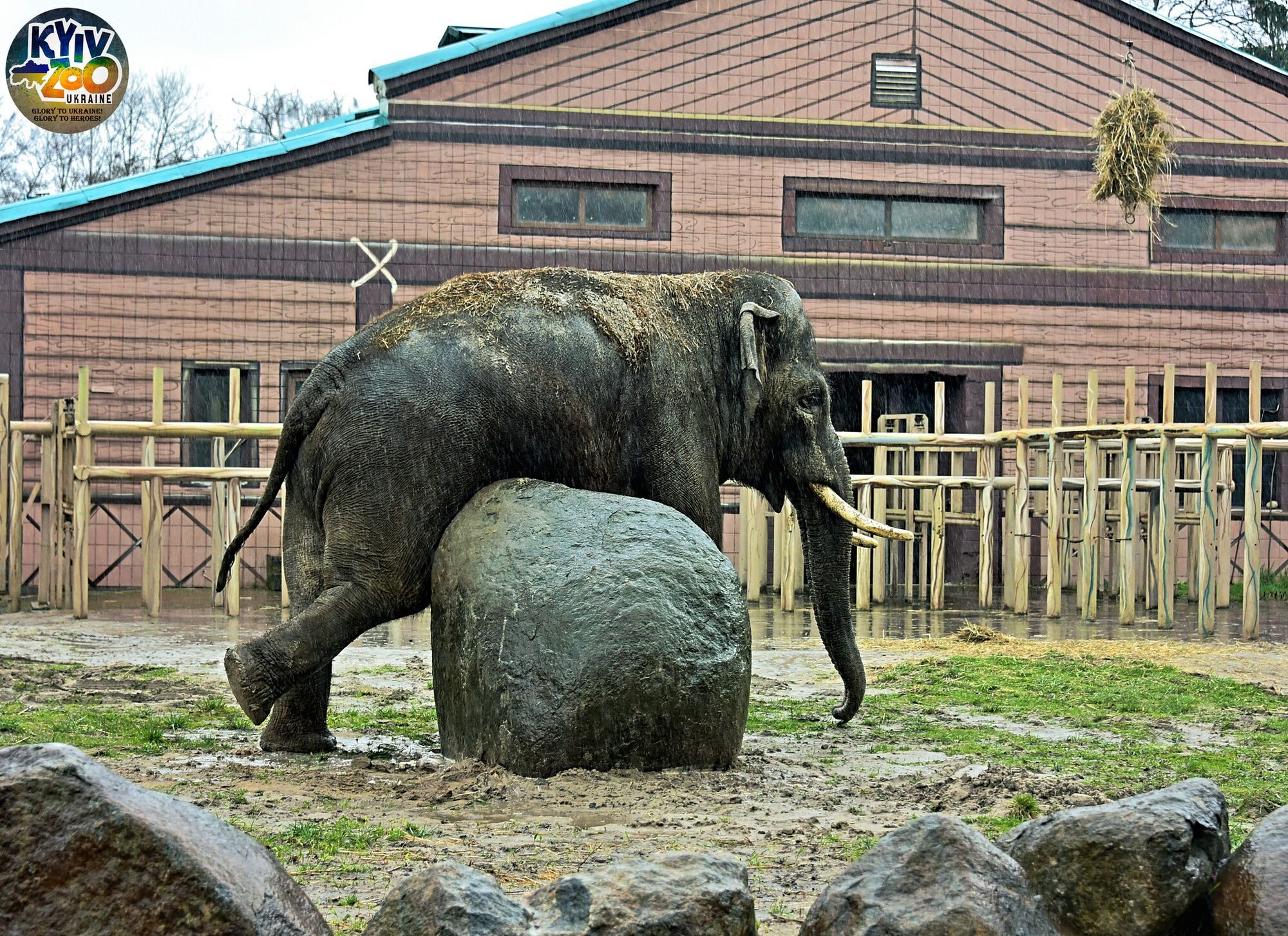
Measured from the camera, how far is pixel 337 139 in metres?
18.7

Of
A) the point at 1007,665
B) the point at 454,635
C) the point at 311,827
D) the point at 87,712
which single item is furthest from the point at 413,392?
the point at 1007,665

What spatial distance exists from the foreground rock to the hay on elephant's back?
12.3ft

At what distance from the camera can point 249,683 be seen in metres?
6.87

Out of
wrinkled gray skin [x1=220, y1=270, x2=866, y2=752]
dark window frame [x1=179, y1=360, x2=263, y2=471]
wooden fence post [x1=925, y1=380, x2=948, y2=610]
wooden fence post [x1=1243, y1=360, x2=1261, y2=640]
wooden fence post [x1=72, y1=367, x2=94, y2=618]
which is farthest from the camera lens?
dark window frame [x1=179, y1=360, x2=263, y2=471]

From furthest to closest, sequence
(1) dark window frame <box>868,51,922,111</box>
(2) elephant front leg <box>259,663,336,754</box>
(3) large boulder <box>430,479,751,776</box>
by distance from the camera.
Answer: (1) dark window frame <box>868,51,922,111</box> → (2) elephant front leg <box>259,663,336,754</box> → (3) large boulder <box>430,479,751,776</box>

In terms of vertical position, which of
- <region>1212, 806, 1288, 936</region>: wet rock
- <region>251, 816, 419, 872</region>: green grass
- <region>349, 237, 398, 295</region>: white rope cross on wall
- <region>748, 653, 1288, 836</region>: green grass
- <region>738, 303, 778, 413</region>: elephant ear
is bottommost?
<region>748, 653, 1288, 836</region>: green grass

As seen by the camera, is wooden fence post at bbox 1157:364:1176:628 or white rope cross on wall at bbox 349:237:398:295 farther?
white rope cross on wall at bbox 349:237:398:295

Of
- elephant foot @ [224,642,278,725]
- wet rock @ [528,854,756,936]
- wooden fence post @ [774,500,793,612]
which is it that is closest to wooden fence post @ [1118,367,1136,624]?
wooden fence post @ [774,500,793,612]

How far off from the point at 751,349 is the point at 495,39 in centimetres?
1187

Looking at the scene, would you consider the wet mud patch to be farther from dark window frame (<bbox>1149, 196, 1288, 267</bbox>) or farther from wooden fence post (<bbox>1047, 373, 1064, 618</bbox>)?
dark window frame (<bbox>1149, 196, 1288, 267</bbox>)

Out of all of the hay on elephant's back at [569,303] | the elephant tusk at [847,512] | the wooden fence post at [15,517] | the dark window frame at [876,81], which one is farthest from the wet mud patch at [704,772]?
the dark window frame at [876,81]

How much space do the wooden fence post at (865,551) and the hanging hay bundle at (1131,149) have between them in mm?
3341

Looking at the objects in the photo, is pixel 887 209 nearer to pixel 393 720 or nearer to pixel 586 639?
pixel 393 720

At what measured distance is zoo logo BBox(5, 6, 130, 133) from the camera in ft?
65.2
